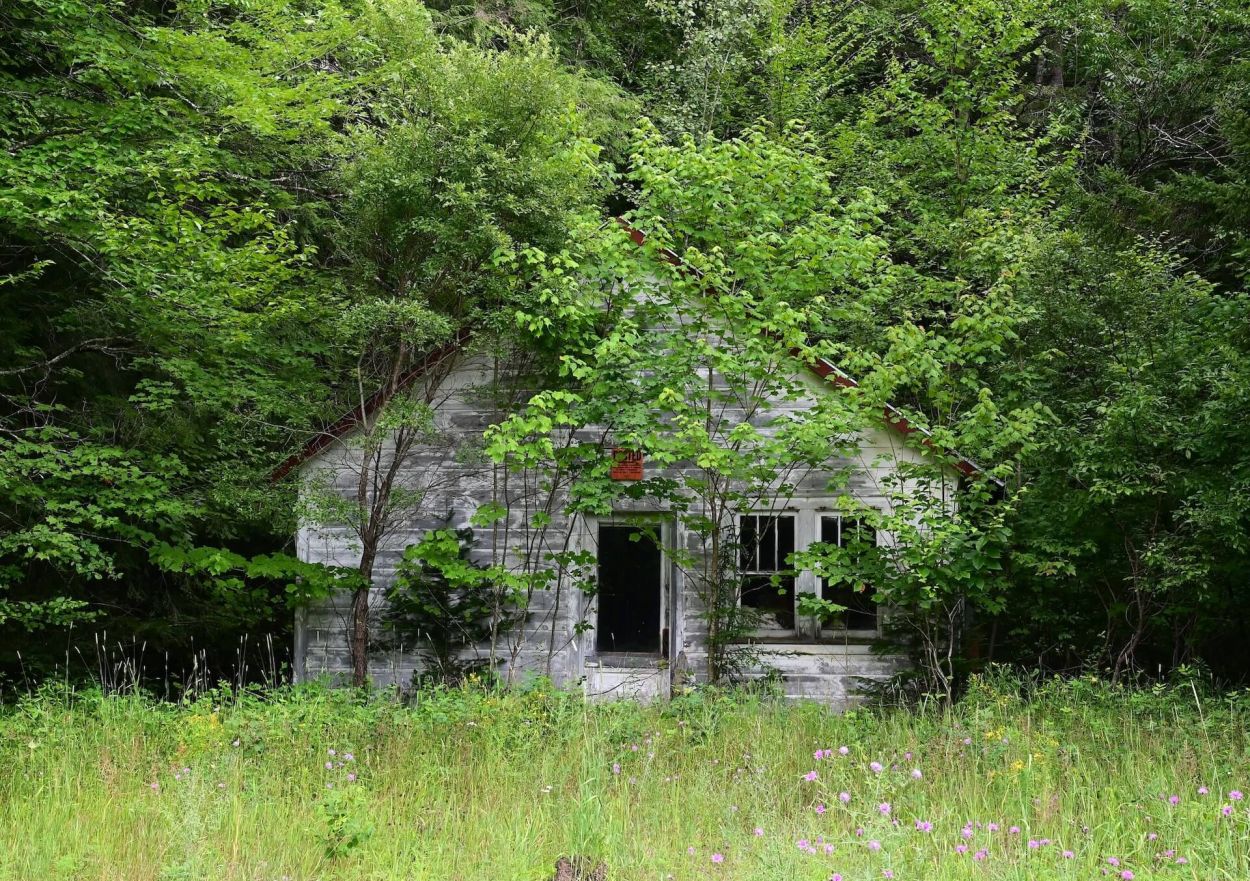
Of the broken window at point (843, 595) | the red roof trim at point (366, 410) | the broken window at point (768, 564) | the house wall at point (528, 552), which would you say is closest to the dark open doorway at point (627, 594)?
the house wall at point (528, 552)

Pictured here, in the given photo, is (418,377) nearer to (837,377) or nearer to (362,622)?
(362,622)

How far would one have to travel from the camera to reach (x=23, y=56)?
10594 millimetres

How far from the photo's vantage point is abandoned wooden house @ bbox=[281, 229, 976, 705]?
36.7 feet

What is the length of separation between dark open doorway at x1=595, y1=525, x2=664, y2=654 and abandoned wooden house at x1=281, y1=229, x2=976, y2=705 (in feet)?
0.04

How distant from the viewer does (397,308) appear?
9.84 meters

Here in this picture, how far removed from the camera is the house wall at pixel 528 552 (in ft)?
36.7

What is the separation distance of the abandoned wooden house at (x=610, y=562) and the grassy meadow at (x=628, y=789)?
3248 mm

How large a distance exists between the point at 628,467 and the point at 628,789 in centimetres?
561

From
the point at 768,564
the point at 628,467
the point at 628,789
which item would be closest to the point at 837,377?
the point at 768,564

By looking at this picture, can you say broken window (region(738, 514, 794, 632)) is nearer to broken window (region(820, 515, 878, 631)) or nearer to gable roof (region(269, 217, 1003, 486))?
broken window (region(820, 515, 878, 631))

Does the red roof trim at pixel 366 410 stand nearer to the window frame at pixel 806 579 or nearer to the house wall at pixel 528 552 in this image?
the house wall at pixel 528 552

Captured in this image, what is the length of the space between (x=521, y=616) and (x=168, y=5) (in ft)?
31.5

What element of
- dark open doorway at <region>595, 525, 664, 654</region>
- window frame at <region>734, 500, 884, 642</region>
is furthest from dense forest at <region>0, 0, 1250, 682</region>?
dark open doorway at <region>595, 525, 664, 654</region>

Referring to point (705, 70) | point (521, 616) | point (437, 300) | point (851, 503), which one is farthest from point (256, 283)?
point (705, 70)
